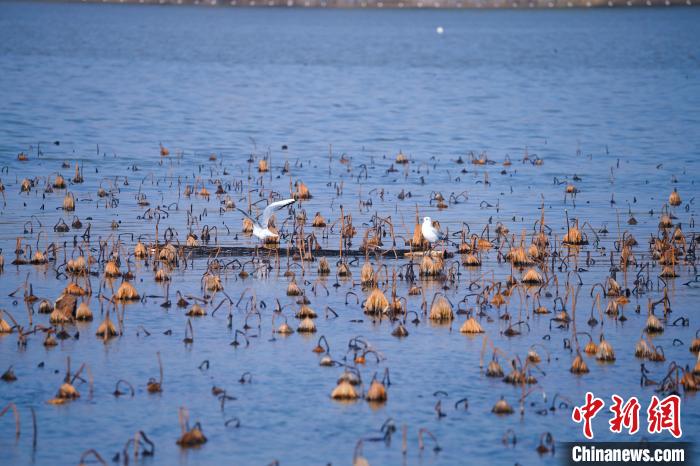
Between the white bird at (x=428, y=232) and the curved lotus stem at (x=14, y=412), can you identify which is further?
the white bird at (x=428, y=232)

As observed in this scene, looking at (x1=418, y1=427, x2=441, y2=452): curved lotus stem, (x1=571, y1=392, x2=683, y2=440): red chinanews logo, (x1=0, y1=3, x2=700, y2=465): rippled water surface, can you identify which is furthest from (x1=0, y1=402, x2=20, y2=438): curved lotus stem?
(x1=571, y1=392, x2=683, y2=440): red chinanews logo

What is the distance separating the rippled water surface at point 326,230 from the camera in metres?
15.4

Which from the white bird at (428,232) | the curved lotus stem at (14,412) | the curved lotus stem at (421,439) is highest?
the white bird at (428,232)

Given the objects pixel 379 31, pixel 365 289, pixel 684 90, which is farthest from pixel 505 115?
pixel 379 31

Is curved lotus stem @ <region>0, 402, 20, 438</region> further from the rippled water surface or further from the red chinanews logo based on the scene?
the red chinanews logo

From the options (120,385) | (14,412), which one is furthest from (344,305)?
(14,412)

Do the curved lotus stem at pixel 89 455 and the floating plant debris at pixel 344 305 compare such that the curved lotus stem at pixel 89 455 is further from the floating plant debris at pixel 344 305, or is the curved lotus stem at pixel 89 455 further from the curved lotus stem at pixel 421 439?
the curved lotus stem at pixel 421 439

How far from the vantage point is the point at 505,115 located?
Answer: 6444 cm

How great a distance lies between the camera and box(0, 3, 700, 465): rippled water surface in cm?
1545

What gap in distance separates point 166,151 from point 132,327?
25.2 metres

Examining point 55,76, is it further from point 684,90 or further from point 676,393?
point 676,393

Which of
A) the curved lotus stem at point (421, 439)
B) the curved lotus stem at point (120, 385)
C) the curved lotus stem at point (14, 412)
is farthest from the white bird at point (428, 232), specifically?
the curved lotus stem at point (14, 412)

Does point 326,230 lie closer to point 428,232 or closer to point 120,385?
point 428,232

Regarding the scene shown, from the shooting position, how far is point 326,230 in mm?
27250
